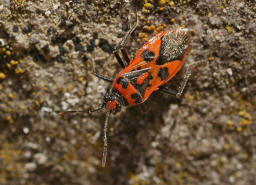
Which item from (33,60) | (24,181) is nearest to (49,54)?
(33,60)

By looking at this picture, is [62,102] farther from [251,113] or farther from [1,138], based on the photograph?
[251,113]

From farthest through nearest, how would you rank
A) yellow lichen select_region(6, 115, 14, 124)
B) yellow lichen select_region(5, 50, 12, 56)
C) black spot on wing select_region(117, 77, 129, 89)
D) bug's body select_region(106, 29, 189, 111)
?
yellow lichen select_region(6, 115, 14, 124), yellow lichen select_region(5, 50, 12, 56), black spot on wing select_region(117, 77, 129, 89), bug's body select_region(106, 29, 189, 111)

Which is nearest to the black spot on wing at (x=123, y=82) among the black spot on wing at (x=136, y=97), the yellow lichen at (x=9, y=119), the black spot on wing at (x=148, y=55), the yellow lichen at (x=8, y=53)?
the black spot on wing at (x=136, y=97)

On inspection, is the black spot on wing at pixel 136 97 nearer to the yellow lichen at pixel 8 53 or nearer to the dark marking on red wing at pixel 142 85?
the dark marking on red wing at pixel 142 85

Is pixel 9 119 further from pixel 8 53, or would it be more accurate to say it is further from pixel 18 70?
pixel 8 53

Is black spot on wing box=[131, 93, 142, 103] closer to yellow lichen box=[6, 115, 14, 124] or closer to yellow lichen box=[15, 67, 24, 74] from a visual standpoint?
yellow lichen box=[15, 67, 24, 74]

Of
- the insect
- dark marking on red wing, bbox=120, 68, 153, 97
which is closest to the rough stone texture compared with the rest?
the insect

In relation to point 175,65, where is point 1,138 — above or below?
below

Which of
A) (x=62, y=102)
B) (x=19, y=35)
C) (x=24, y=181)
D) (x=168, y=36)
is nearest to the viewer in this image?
(x=168, y=36)
